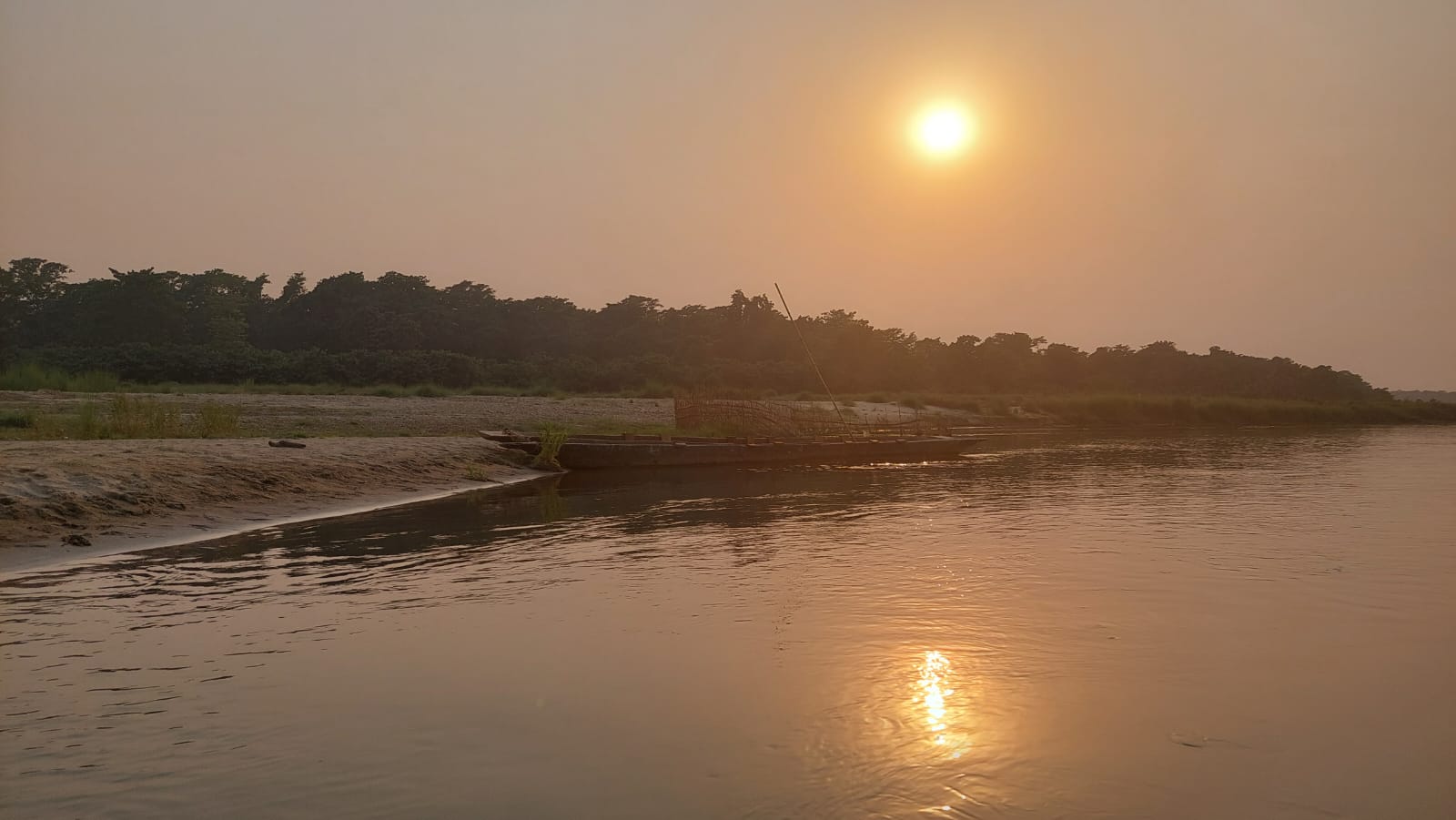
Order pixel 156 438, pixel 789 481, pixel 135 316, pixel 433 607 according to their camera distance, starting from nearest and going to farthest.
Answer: pixel 433 607 → pixel 156 438 → pixel 789 481 → pixel 135 316

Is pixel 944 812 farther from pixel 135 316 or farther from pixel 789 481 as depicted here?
pixel 135 316

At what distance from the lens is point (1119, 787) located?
5.55 m

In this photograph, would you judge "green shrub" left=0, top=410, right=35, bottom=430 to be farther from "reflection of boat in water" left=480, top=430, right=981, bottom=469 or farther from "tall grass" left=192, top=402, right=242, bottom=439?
"reflection of boat in water" left=480, top=430, right=981, bottom=469

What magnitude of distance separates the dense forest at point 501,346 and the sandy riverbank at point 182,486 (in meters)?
30.0

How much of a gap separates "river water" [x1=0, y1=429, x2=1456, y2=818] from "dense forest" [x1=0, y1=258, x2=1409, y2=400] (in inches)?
1528

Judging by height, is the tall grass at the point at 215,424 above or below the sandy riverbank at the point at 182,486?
above

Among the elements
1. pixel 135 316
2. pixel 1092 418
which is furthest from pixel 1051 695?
pixel 135 316

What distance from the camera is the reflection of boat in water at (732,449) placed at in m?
27.6

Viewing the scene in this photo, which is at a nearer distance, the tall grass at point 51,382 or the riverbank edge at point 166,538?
the riverbank edge at point 166,538

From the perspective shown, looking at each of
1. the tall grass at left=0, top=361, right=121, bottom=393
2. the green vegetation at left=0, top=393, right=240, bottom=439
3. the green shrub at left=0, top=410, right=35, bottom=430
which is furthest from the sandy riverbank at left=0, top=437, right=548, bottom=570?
the tall grass at left=0, top=361, right=121, bottom=393

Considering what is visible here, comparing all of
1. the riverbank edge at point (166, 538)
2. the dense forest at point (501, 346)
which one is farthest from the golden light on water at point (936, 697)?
the dense forest at point (501, 346)

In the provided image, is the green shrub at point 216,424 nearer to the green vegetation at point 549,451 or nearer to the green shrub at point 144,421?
the green shrub at point 144,421

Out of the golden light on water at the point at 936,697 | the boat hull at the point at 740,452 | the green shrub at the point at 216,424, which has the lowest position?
the golden light on water at the point at 936,697

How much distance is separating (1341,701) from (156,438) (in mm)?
21333
